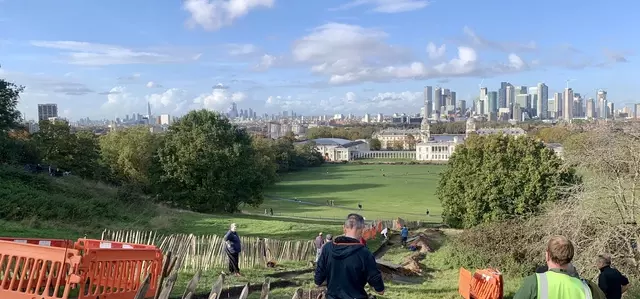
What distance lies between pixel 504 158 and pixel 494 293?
74.8 ft

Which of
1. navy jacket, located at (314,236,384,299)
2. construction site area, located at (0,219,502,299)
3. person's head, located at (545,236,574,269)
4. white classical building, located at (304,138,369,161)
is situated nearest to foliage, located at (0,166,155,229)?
construction site area, located at (0,219,502,299)

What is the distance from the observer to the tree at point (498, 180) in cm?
3036

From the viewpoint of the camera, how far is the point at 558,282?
3943 mm

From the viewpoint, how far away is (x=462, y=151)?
37.5m

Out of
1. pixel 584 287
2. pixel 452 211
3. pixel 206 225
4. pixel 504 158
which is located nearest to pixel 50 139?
pixel 206 225

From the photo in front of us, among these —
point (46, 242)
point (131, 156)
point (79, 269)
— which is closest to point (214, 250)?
point (46, 242)

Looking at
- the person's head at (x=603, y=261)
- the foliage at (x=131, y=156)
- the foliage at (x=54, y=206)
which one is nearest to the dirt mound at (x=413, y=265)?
the person's head at (x=603, y=261)

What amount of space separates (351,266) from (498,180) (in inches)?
1156

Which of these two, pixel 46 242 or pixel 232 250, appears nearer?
pixel 46 242

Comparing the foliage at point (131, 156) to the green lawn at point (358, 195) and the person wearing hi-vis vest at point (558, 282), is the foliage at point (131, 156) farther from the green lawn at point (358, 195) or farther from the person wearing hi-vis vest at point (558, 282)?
the person wearing hi-vis vest at point (558, 282)

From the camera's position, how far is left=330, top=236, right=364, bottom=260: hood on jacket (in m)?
5.04

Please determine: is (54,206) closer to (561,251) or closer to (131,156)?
(561,251)

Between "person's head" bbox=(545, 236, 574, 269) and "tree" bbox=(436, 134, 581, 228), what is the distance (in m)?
26.2

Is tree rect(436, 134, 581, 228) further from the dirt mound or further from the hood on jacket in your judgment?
the hood on jacket
